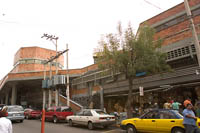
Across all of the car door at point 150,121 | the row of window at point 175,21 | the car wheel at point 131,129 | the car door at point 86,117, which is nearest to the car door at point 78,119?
the car door at point 86,117

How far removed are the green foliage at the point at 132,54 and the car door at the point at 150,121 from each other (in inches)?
147

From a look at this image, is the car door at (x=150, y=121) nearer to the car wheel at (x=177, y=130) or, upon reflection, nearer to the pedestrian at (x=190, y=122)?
the car wheel at (x=177, y=130)

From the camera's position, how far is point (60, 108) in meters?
16.5

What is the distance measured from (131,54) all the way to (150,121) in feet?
17.9

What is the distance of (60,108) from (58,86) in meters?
6.16

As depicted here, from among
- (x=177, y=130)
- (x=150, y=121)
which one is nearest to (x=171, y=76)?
(x=150, y=121)

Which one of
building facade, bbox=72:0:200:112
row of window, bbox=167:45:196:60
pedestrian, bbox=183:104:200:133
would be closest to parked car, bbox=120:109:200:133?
pedestrian, bbox=183:104:200:133

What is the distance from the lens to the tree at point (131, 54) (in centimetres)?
1188

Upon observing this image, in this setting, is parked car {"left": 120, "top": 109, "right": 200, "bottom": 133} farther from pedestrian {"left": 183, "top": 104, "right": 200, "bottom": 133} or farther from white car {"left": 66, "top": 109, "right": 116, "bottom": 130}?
white car {"left": 66, "top": 109, "right": 116, "bottom": 130}

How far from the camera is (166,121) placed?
789cm

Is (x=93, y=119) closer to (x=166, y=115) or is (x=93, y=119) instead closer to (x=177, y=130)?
(x=166, y=115)

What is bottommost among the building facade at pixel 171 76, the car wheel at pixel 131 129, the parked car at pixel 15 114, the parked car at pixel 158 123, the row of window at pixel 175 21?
the car wheel at pixel 131 129

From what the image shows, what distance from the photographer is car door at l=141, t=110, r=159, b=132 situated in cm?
836

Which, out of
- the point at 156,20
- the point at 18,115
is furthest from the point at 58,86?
the point at 156,20
